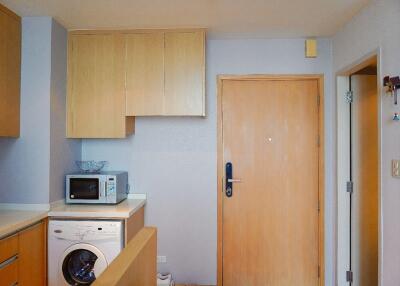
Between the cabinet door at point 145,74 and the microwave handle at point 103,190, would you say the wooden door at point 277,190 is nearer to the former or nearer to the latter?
the cabinet door at point 145,74

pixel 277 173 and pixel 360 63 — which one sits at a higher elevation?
pixel 360 63

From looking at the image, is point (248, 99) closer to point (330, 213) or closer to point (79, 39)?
point (330, 213)

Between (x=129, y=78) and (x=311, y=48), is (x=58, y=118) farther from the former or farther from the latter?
(x=311, y=48)

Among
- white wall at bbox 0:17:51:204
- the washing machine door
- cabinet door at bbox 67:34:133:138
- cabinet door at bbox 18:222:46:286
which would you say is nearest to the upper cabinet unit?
white wall at bbox 0:17:51:204

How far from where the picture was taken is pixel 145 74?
268 cm

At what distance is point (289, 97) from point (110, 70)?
1.66 m

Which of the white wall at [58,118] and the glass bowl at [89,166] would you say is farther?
the glass bowl at [89,166]

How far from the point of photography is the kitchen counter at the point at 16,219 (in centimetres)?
189

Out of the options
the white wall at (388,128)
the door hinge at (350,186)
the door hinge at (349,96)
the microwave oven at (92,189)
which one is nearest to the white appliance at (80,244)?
the microwave oven at (92,189)

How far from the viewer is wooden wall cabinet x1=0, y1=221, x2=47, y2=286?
6.15 ft

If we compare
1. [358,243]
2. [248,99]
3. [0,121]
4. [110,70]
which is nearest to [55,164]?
[0,121]

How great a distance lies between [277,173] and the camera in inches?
112

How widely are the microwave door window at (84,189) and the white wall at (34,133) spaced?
0.18 m

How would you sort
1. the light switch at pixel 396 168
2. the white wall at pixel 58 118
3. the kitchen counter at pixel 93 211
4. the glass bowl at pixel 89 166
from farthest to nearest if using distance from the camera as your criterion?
the glass bowl at pixel 89 166 < the white wall at pixel 58 118 < the kitchen counter at pixel 93 211 < the light switch at pixel 396 168
